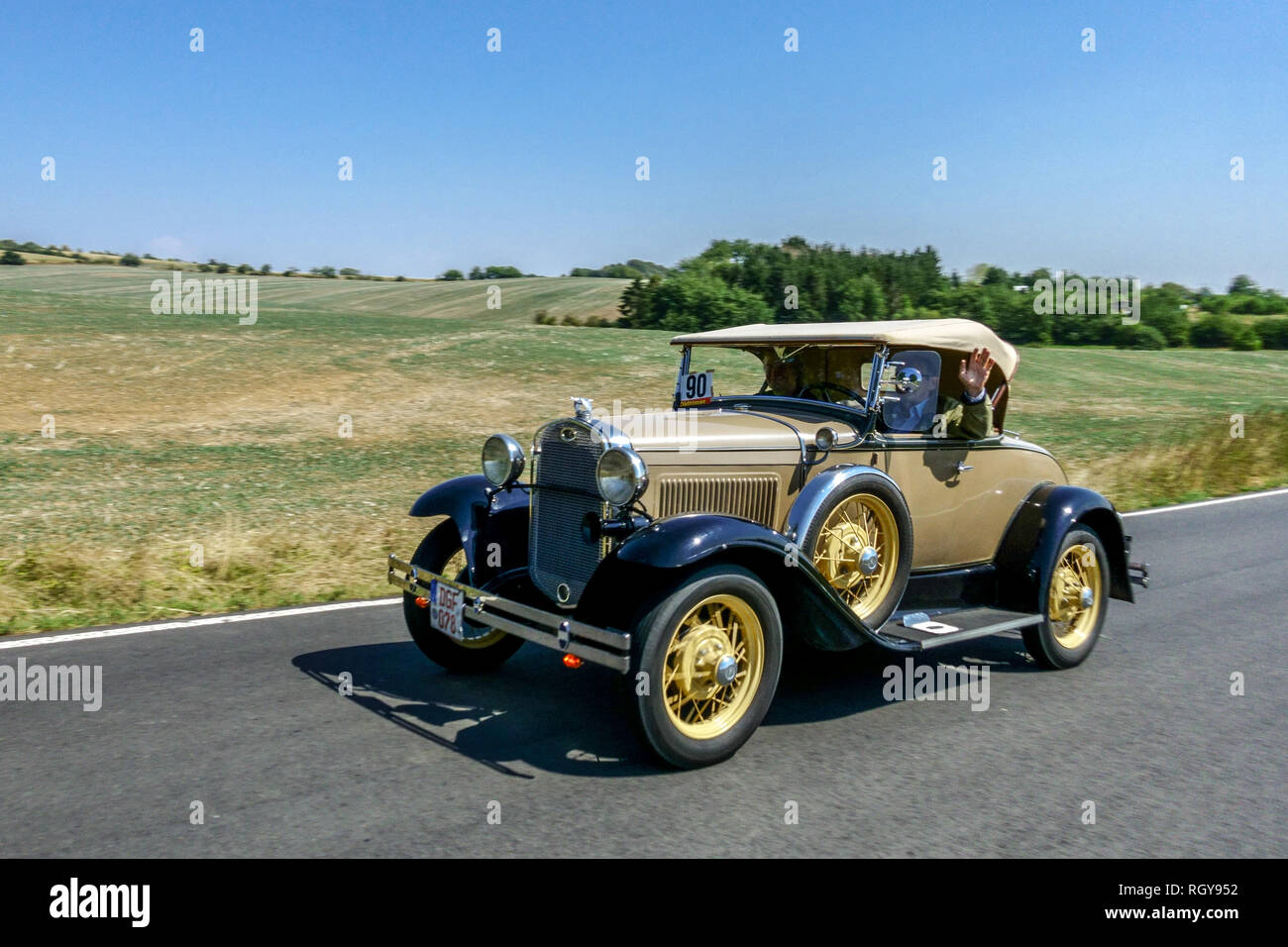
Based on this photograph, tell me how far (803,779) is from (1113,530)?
129 inches

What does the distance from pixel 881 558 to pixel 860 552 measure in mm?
190

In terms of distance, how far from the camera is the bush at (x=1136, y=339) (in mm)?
47719

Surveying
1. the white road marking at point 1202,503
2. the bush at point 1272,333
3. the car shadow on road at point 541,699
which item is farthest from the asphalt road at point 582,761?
the bush at point 1272,333

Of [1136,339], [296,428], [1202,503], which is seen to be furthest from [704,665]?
[1136,339]

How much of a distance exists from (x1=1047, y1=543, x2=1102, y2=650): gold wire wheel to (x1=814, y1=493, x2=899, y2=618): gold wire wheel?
50.5 inches

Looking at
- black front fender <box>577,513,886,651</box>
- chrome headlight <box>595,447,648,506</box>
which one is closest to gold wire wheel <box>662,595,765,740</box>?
black front fender <box>577,513,886,651</box>

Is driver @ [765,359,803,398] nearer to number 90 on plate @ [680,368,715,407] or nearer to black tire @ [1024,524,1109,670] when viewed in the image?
number 90 on plate @ [680,368,715,407]

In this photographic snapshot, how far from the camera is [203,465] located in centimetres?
1327

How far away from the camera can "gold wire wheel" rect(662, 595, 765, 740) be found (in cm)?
455

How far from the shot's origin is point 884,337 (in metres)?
5.73

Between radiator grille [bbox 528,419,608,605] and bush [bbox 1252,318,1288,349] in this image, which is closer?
radiator grille [bbox 528,419,608,605]

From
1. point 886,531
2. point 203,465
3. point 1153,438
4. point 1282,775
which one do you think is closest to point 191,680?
point 886,531

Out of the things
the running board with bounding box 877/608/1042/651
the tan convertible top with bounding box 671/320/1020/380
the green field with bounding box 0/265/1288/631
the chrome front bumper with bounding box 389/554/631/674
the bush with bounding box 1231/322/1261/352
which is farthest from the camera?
the bush with bounding box 1231/322/1261/352
